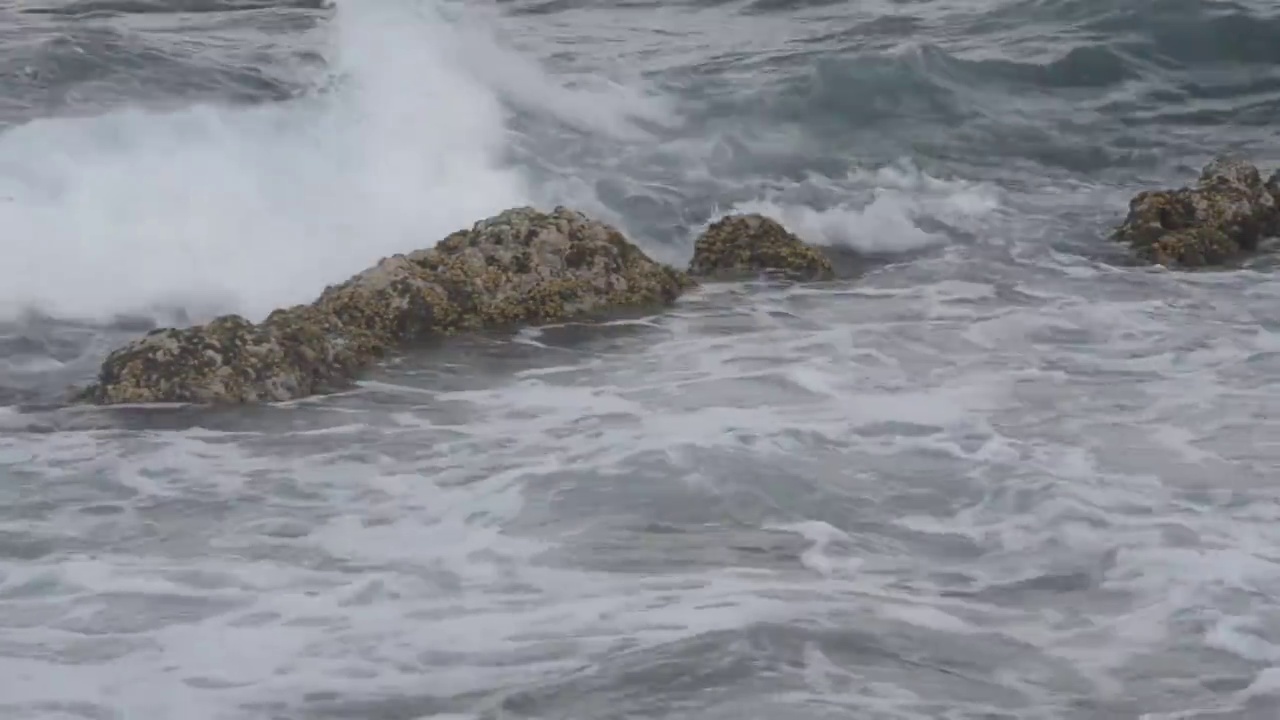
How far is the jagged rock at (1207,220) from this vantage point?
8.96 metres

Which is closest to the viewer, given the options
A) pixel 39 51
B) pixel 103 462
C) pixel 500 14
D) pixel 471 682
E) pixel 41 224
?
pixel 471 682

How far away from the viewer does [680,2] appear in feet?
56.0

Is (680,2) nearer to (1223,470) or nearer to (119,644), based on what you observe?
(1223,470)

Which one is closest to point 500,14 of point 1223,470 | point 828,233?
point 828,233

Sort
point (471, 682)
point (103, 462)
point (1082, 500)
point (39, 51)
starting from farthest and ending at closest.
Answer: point (39, 51)
point (103, 462)
point (1082, 500)
point (471, 682)

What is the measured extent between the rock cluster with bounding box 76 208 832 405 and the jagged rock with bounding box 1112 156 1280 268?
1.75 metres

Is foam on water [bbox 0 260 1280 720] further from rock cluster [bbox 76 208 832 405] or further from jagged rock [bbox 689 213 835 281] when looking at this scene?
jagged rock [bbox 689 213 835 281]

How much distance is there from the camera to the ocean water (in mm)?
4188

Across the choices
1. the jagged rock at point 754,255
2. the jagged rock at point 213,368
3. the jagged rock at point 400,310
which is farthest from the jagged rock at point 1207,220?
the jagged rock at point 213,368

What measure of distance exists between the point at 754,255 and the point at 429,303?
6.46 ft

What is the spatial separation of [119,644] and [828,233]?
6211 millimetres

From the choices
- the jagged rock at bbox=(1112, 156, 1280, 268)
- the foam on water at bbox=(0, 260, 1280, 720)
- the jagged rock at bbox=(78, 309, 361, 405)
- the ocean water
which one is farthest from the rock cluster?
the jagged rock at bbox=(1112, 156, 1280, 268)

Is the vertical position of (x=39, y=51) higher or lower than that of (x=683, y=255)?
higher

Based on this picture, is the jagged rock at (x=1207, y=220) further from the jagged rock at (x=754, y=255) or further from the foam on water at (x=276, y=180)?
the foam on water at (x=276, y=180)
